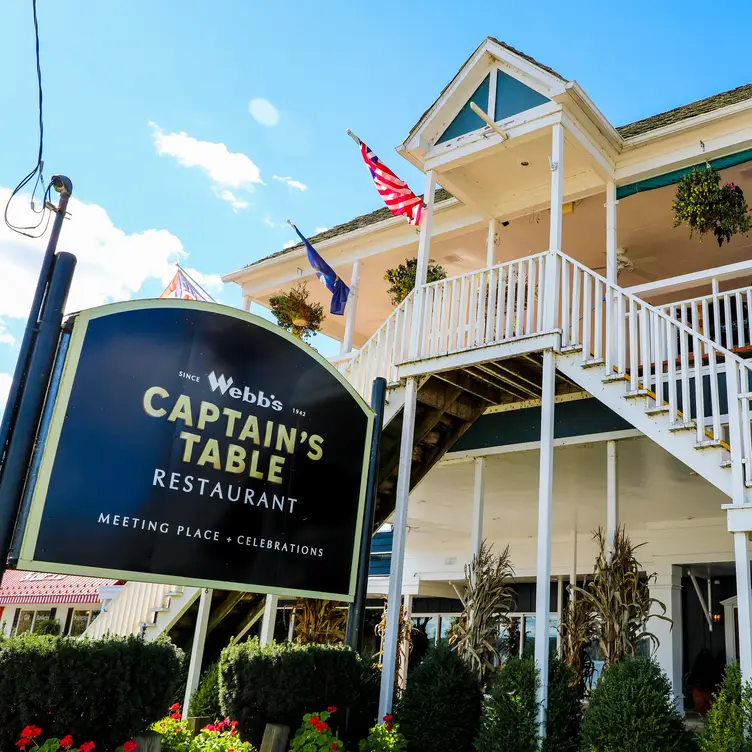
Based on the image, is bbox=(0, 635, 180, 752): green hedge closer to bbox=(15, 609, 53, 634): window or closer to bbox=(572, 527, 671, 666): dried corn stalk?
bbox=(572, 527, 671, 666): dried corn stalk

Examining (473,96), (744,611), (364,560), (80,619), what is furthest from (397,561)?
(80,619)

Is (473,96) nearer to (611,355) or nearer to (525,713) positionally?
(611,355)

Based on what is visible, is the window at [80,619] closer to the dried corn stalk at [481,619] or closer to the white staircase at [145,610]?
the white staircase at [145,610]

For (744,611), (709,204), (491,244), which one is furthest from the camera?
(491,244)

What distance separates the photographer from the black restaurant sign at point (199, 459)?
5.66m

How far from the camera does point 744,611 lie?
242 inches

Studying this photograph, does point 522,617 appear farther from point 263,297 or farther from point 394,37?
point 394,37

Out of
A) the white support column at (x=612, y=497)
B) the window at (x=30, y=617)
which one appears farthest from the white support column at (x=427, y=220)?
the window at (x=30, y=617)

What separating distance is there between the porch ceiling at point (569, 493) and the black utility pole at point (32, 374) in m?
6.36

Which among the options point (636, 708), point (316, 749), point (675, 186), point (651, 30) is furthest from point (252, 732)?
point (651, 30)

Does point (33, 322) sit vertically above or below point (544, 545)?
above

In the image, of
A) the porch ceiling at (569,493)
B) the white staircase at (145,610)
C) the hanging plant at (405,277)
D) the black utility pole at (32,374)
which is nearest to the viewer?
the black utility pole at (32,374)

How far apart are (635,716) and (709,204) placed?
19.5 feet

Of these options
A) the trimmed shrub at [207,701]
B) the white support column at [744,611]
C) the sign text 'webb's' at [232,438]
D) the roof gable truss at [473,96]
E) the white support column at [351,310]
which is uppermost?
the roof gable truss at [473,96]
